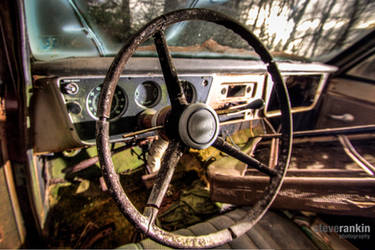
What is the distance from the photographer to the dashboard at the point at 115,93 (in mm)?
987

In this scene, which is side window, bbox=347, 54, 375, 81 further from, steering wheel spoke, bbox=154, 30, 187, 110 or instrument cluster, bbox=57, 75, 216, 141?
steering wheel spoke, bbox=154, 30, 187, 110

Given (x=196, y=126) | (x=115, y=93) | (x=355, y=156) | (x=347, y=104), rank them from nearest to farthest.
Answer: (x=196, y=126) → (x=115, y=93) → (x=355, y=156) → (x=347, y=104)

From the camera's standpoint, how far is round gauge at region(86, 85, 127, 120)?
1.12 m

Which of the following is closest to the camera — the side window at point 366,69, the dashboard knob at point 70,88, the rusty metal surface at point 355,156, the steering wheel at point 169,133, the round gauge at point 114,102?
the steering wheel at point 169,133

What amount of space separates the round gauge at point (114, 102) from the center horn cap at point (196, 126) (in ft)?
1.98

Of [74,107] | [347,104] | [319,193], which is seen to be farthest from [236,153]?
[347,104]

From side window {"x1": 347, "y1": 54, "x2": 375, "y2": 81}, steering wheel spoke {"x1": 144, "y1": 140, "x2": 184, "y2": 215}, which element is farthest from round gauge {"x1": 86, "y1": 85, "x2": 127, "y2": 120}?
side window {"x1": 347, "y1": 54, "x2": 375, "y2": 81}

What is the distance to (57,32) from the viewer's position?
1011 millimetres

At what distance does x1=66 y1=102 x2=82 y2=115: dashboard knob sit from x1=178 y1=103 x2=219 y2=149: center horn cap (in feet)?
2.08

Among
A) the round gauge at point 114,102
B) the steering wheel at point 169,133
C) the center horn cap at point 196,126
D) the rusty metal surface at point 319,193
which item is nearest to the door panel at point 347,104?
the rusty metal surface at point 319,193

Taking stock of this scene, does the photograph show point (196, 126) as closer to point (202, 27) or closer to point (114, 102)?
point (114, 102)

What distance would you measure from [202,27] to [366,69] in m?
1.98

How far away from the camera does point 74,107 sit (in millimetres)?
1023

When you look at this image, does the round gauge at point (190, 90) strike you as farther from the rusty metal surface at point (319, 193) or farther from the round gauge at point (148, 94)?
the rusty metal surface at point (319, 193)
